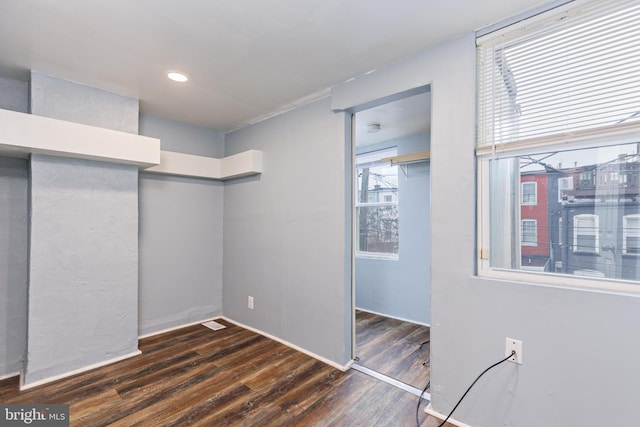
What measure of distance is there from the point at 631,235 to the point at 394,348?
2.04 m

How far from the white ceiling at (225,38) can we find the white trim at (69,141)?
396mm

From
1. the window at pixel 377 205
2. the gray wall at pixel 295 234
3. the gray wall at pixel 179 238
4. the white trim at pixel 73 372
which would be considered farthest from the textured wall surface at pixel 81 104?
the window at pixel 377 205

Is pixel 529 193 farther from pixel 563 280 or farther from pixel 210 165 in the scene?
pixel 210 165

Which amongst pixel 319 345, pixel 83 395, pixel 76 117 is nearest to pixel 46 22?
pixel 76 117

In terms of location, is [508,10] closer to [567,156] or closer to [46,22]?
[567,156]

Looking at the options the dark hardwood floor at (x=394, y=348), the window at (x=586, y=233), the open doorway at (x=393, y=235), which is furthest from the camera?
the open doorway at (x=393, y=235)

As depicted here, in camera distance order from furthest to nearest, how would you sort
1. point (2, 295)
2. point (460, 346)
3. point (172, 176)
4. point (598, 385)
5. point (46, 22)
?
1. point (172, 176)
2. point (2, 295)
3. point (460, 346)
4. point (46, 22)
5. point (598, 385)

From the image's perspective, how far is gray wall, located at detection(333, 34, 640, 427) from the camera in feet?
4.47

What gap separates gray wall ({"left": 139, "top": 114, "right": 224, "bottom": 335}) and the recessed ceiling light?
0.99 metres

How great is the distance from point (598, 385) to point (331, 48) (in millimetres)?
2249

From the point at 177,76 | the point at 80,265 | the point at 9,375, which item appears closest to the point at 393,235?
the point at 177,76

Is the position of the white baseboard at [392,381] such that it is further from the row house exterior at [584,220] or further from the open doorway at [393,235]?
the row house exterior at [584,220]

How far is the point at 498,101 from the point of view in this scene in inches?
67.4

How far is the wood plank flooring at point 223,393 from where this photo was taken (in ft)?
6.06
